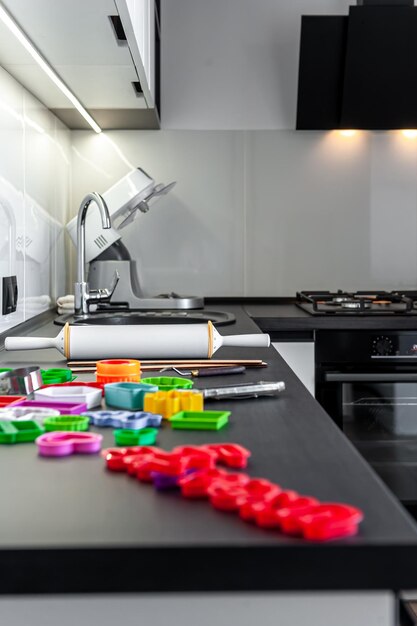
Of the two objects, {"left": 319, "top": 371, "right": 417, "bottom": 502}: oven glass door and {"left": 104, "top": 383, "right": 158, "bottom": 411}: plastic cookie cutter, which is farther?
{"left": 319, "top": 371, "right": 417, "bottom": 502}: oven glass door

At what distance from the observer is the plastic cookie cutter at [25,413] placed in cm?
102

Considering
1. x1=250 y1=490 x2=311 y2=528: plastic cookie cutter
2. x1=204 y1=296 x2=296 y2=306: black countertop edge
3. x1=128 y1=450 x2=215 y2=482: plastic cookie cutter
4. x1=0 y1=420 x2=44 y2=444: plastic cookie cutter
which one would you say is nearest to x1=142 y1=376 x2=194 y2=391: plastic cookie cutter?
x1=0 y1=420 x2=44 y2=444: plastic cookie cutter

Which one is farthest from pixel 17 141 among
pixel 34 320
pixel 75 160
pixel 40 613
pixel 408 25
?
pixel 40 613

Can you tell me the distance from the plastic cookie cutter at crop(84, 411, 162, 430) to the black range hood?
7.56 ft

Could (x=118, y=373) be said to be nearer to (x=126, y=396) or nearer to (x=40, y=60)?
(x=126, y=396)

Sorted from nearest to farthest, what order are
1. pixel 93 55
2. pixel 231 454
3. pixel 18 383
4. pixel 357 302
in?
1. pixel 231 454
2. pixel 18 383
3. pixel 93 55
4. pixel 357 302

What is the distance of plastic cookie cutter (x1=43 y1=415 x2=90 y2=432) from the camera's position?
962 mm

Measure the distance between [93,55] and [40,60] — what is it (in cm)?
14

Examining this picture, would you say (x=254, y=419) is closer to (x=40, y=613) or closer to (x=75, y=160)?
(x=40, y=613)

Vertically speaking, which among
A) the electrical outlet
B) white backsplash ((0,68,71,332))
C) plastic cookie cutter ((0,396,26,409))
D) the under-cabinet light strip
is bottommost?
plastic cookie cutter ((0,396,26,409))

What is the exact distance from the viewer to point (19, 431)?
95 cm

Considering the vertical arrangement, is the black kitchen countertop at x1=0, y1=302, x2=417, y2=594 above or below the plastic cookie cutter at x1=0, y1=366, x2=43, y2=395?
below

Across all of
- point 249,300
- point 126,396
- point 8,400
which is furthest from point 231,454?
point 249,300

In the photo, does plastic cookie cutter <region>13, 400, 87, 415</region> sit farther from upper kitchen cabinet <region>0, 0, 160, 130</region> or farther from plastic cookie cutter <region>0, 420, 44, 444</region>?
upper kitchen cabinet <region>0, 0, 160, 130</region>
